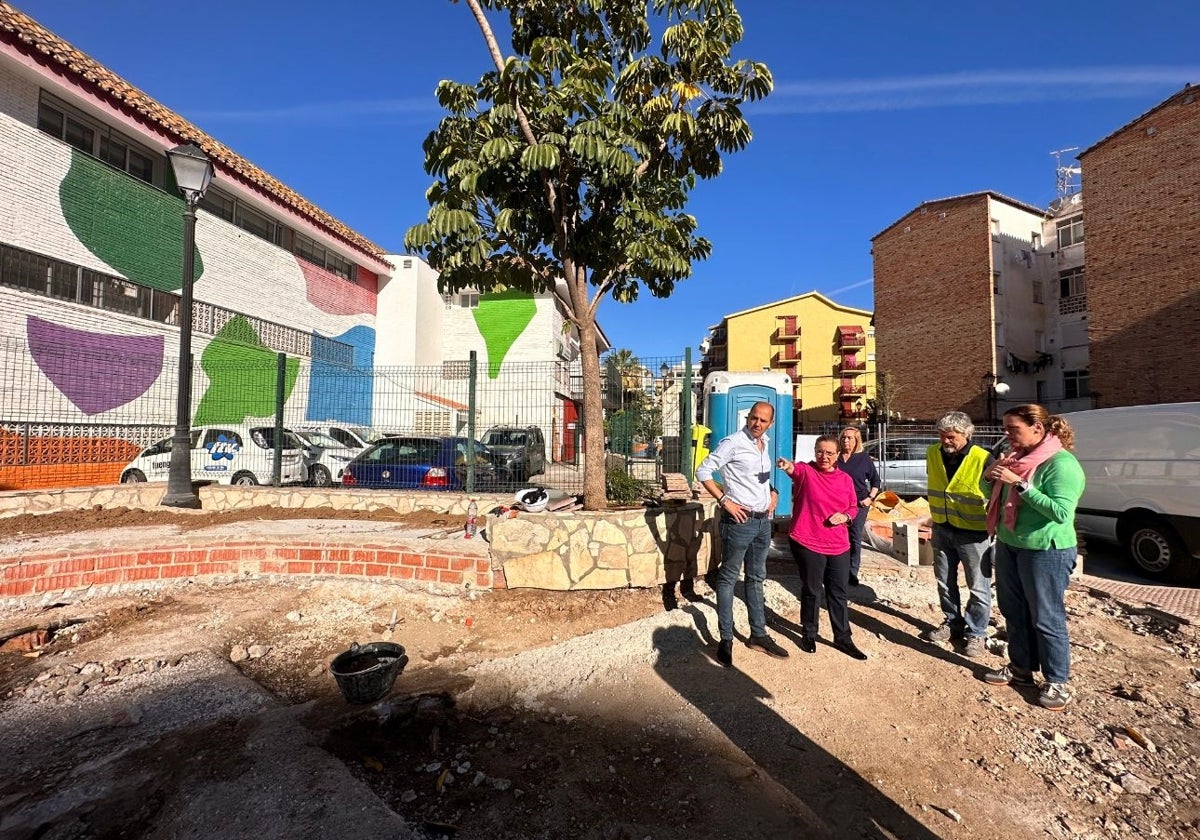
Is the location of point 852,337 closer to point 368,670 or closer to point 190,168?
point 190,168

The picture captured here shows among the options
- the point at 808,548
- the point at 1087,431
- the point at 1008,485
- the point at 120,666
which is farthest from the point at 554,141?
the point at 1087,431

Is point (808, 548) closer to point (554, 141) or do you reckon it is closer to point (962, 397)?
point (554, 141)

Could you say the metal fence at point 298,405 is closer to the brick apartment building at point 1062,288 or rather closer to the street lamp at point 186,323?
the street lamp at point 186,323

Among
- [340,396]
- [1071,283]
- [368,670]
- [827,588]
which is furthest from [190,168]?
[1071,283]

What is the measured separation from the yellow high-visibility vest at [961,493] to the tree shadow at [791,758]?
1881mm

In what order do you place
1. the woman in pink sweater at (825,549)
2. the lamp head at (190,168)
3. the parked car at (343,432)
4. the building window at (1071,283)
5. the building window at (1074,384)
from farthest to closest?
1. the building window at (1071,283)
2. the building window at (1074,384)
3. the parked car at (343,432)
4. the lamp head at (190,168)
5. the woman in pink sweater at (825,549)

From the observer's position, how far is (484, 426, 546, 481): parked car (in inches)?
356

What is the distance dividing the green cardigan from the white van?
14.8 feet

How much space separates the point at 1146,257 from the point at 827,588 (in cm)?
2451

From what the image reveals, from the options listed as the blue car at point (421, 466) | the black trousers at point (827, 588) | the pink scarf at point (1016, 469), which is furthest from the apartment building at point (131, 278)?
the pink scarf at point (1016, 469)

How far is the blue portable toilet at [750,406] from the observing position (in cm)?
877

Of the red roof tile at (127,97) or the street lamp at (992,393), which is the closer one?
the red roof tile at (127,97)

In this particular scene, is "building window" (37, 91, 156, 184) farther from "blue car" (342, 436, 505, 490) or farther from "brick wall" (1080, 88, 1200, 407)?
"brick wall" (1080, 88, 1200, 407)

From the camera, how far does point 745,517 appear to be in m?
3.72
